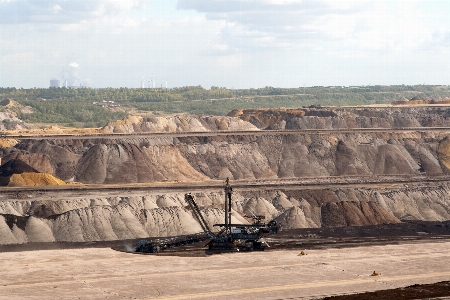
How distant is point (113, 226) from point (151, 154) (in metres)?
47.8

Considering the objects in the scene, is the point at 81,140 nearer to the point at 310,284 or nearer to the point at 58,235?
the point at 58,235

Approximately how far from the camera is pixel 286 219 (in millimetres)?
90375

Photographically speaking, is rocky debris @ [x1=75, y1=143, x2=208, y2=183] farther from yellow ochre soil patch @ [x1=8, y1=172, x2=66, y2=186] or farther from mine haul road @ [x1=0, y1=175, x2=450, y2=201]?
mine haul road @ [x1=0, y1=175, x2=450, y2=201]

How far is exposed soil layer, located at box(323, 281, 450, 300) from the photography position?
50.9 meters

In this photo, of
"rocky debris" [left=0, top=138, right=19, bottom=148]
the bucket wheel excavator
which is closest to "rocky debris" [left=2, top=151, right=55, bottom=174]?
"rocky debris" [left=0, top=138, right=19, bottom=148]

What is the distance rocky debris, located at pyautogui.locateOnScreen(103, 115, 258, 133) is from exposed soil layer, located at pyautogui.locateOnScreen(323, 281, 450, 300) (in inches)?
4406

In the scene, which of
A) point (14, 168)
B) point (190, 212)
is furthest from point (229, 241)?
point (14, 168)

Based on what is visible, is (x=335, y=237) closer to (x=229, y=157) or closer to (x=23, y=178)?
(x=23, y=178)

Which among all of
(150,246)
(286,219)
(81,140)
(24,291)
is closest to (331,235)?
(286,219)

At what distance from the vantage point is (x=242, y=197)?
322ft

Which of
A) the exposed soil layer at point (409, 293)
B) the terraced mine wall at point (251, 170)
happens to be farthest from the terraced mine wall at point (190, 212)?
the exposed soil layer at point (409, 293)

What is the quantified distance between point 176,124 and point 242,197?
75605mm

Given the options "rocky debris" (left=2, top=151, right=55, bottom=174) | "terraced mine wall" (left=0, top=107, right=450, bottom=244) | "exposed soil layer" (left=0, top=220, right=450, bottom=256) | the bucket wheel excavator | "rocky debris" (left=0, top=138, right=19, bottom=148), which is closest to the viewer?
the bucket wheel excavator

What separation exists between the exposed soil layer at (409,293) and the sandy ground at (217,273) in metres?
2.56
